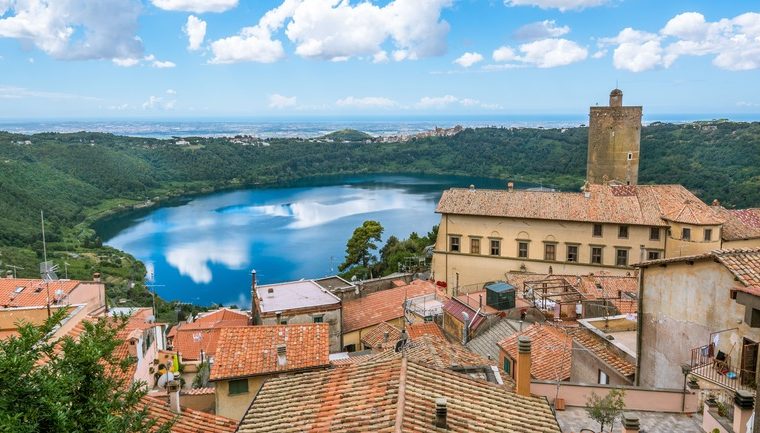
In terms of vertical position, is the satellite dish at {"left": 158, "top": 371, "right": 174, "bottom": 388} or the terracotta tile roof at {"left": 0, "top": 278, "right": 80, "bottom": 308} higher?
the terracotta tile roof at {"left": 0, "top": 278, "right": 80, "bottom": 308}

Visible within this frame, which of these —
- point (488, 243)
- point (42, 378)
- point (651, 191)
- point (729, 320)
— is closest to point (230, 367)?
point (42, 378)

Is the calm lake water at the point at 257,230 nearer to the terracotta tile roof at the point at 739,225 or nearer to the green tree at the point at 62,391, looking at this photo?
the terracotta tile roof at the point at 739,225

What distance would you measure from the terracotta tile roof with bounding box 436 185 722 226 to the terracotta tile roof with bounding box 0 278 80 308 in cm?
Result: 1569

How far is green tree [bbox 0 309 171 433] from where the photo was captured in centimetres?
495

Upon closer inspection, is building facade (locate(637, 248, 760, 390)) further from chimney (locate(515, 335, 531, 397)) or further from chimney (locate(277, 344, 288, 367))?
chimney (locate(277, 344, 288, 367))

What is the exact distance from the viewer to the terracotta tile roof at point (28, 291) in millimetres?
18417

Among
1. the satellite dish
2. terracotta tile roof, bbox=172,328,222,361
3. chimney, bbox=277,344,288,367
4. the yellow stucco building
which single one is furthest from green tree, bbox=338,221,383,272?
chimney, bbox=277,344,288,367

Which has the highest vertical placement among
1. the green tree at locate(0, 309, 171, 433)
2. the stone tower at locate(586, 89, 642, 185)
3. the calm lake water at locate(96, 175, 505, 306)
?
the stone tower at locate(586, 89, 642, 185)

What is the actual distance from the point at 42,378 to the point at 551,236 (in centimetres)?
2348

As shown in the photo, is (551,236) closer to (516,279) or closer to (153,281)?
(516,279)

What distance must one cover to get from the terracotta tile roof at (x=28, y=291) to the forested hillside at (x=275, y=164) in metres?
34.0

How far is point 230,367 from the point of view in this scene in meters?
10.8

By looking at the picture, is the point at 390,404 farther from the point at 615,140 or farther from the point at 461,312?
the point at 615,140

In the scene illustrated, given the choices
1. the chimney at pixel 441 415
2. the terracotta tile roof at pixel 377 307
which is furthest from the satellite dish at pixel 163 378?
the chimney at pixel 441 415
